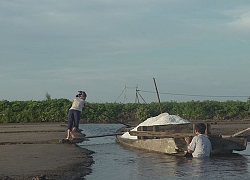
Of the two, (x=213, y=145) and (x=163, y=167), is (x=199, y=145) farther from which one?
(x=163, y=167)

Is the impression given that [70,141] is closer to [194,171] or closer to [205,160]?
[205,160]

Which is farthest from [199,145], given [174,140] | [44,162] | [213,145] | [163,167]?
[44,162]

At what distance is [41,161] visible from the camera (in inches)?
437

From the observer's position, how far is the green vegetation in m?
38.1

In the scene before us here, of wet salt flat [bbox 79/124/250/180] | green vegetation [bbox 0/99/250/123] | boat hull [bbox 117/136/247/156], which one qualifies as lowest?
wet salt flat [bbox 79/124/250/180]

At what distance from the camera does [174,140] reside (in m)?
12.5

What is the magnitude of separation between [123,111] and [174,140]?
2711cm

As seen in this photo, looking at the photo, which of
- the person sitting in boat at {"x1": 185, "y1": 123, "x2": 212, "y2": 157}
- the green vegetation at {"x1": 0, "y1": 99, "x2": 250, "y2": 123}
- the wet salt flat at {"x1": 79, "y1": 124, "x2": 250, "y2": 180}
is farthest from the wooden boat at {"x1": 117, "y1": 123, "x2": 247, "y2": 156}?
the green vegetation at {"x1": 0, "y1": 99, "x2": 250, "y2": 123}

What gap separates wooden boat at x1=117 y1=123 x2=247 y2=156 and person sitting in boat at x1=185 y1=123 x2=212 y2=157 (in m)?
0.38

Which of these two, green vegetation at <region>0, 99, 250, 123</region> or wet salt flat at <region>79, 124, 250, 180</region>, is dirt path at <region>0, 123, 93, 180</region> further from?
green vegetation at <region>0, 99, 250, 123</region>

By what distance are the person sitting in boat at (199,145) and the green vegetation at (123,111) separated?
82.6ft

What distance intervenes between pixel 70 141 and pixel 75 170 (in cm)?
672

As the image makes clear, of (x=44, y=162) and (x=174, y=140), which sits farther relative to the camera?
(x=174, y=140)

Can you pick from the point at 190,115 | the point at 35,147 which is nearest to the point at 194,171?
the point at 35,147
